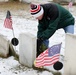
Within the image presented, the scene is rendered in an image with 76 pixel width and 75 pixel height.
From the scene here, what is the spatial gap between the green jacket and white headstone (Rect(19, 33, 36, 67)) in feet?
0.73

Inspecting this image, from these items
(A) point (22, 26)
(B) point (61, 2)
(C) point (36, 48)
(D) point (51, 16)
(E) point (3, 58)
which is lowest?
(B) point (61, 2)

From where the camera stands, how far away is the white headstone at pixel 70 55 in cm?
405

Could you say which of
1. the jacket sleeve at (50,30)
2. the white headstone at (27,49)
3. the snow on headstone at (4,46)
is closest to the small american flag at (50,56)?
the jacket sleeve at (50,30)

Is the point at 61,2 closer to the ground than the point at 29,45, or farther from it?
closer to the ground

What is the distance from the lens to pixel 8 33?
786 cm

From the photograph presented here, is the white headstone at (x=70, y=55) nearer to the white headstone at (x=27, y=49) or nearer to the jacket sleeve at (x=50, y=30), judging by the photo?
the jacket sleeve at (x=50, y=30)

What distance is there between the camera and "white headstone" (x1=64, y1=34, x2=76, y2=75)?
160 inches

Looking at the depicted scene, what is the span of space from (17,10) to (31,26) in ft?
12.0

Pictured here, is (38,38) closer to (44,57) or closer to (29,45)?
(29,45)

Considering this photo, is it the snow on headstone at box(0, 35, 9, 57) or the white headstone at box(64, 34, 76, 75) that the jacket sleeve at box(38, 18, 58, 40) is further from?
the snow on headstone at box(0, 35, 9, 57)

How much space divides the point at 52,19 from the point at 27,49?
0.92 meters

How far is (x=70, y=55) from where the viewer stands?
419 centimetres

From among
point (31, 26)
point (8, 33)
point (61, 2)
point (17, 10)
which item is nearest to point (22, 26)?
point (31, 26)

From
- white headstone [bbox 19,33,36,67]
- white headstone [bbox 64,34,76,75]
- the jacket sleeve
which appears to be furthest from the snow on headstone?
white headstone [bbox 64,34,76,75]
